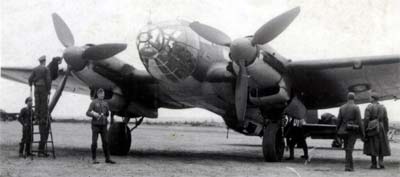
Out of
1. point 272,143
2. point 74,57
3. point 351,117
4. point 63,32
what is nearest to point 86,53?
point 74,57

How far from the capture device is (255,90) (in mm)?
11617

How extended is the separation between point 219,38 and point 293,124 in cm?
384

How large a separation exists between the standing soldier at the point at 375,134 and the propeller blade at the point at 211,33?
3.48 meters

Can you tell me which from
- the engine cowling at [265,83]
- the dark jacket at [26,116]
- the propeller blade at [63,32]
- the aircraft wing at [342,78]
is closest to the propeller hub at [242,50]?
the engine cowling at [265,83]

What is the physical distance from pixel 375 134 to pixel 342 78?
211cm

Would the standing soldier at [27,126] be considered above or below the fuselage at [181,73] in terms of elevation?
below

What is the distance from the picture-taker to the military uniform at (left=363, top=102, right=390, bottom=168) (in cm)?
1067

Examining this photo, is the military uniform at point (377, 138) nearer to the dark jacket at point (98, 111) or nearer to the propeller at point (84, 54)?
the dark jacket at point (98, 111)

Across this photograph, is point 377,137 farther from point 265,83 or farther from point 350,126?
point 265,83

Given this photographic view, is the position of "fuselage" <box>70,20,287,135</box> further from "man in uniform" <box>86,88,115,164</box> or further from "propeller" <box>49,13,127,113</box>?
"man in uniform" <box>86,88,115,164</box>

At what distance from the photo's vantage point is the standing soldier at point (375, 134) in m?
10.7

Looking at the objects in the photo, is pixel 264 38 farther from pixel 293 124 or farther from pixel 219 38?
pixel 293 124

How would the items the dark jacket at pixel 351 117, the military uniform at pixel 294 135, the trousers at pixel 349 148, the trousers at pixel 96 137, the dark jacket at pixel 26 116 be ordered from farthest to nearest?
the military uniform at pixel 294 135 → the dark jacket at pixel 26 116 → the trousers at pixel 96 137 → the dark jacket at pixel 351 117 → the trousers at pixel 349 148

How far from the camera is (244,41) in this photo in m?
10.5
